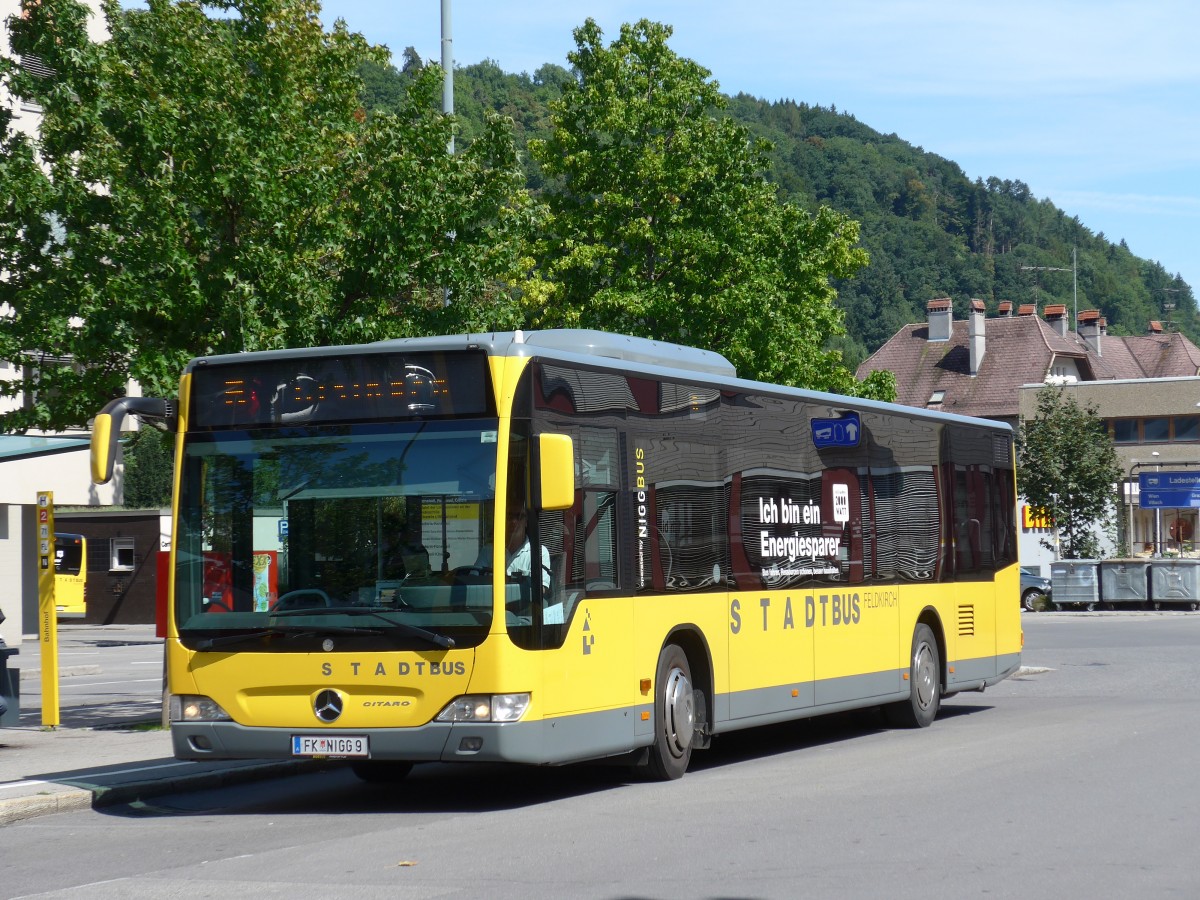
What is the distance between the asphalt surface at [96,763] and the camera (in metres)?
11.7

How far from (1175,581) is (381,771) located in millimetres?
36232

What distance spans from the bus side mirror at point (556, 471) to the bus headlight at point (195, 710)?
8.57 feet

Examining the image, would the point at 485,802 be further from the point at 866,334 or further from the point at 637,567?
the point at 866,334

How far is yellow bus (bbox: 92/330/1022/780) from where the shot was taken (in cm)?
1069

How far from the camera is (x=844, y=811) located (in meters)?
10.5

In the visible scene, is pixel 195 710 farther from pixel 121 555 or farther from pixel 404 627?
pixel 121 555

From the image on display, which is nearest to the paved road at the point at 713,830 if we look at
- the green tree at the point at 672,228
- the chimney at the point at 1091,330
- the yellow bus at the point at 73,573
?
the green tree at the point at 672,228

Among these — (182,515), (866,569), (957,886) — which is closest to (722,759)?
(866,569)

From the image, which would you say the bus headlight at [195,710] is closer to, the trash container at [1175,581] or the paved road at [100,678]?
the paved road at [100,678]

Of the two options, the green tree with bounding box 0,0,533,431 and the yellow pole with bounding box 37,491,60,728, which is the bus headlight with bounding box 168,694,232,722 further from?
the yellow pole with bounding box 37,491,60,728

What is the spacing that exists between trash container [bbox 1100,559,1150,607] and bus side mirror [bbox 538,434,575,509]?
3784 cm

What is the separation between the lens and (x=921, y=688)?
16.9m

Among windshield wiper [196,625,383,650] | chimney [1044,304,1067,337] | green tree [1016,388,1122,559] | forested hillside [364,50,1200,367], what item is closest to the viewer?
windshield wiper [196,625,383,650]

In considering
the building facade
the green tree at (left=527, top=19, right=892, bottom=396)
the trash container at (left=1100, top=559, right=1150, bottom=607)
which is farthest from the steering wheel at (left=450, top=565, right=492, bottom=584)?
the building facade
